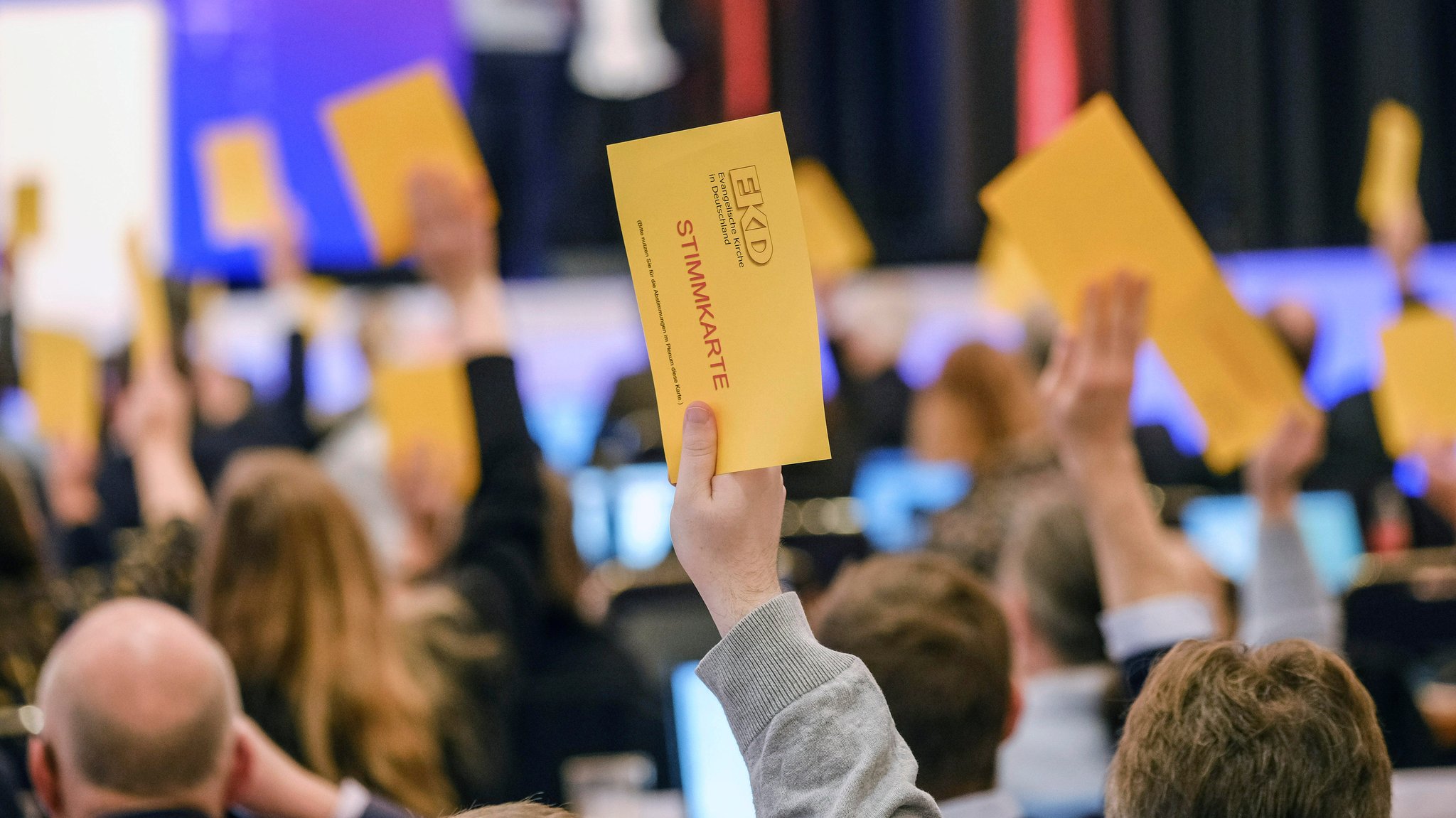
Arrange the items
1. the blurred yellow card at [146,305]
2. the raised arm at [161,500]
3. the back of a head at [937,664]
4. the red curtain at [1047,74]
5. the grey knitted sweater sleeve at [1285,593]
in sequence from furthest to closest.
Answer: the red curtain at [1047,74]
the blurred yellow card at [146,305]
the raised arm at [161,500]
the grey knitted sweater sleeve at [1285,593]
the back of a head at [937,664]

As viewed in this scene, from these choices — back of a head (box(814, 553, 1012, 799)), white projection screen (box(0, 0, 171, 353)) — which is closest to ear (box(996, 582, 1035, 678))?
back of a head (box(814, 553, 1012, 799))

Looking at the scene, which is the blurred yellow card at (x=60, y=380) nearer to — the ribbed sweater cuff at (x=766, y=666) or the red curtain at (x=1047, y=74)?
the ribbed sweater cuff at (x=766, y=666)

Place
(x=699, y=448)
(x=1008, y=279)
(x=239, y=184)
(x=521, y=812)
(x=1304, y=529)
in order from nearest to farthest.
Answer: (x=521, y=812), (x=699, y=448), (x=239, y=184), (x=1304, y=529), (x=1008, y=279)

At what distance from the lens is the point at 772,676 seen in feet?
3.16

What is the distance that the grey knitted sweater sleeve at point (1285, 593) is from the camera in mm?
1933

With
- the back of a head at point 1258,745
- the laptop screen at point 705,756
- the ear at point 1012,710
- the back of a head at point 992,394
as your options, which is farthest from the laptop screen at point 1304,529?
the back of a head at point 1258,745

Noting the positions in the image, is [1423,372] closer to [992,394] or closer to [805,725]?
[992,394]

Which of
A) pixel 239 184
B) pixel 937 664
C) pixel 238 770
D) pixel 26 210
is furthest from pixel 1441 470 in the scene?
pixel 26 210

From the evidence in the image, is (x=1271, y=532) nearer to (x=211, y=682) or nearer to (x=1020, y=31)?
(x=211, y=682)

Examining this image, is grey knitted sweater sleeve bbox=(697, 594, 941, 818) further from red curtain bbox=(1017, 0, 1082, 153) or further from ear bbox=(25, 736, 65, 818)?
red curtain bbox=(1017, 0, 1082, 153)

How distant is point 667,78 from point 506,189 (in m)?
1.10

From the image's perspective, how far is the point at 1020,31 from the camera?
748cm

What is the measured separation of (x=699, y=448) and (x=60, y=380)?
2.43 m

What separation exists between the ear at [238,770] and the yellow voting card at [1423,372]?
6.07 feet
